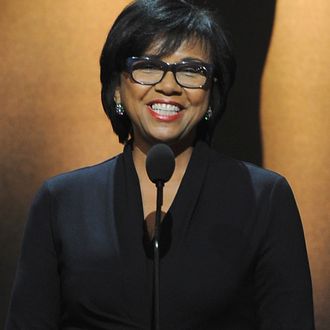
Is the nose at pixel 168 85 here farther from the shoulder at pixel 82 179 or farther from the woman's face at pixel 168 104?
the shoulder at pixel 82 179

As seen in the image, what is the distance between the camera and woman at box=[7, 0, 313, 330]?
66.3 inches

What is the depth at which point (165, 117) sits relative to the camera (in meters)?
1.71

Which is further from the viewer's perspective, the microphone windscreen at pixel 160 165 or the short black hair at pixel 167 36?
the short black hair at pixel 167 36

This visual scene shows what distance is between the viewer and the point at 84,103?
2336mm

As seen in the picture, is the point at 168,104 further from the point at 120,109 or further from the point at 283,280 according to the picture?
the point at 283,280

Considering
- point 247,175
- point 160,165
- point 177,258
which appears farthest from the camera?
point 247,175

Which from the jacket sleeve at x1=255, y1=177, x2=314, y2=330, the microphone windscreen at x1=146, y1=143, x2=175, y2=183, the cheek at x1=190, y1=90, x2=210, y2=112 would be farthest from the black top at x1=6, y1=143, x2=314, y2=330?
the microphone windscreen at x1=146, y1=143, x2=175, y2=183

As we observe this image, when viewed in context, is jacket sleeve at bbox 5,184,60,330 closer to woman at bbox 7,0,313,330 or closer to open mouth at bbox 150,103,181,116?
woman at bbox 7,0,313,330

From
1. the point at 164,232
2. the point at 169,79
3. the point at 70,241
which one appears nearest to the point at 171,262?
the point at 164,232

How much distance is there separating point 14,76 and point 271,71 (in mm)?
637

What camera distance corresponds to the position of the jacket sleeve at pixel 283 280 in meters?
1.70

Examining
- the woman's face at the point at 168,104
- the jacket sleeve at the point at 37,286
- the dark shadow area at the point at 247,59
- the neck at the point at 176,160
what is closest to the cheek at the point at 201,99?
the woman's face at the point at 168,104

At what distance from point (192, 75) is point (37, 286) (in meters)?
0.48

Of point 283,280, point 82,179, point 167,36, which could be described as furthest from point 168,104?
point 283,280
